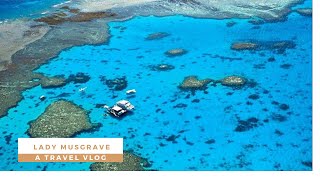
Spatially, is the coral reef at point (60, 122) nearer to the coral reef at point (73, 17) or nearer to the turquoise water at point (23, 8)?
the coral reef at point (73, 17)

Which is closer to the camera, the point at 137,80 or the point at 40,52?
the point at 137,80

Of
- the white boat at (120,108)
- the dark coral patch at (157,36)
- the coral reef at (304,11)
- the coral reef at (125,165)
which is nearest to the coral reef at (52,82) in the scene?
the white boat at (120,108)

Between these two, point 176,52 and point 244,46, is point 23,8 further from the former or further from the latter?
point 244,46

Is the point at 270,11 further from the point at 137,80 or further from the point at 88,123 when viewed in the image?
the point at 88,123

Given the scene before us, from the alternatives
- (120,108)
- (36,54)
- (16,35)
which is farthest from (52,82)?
(16,35)

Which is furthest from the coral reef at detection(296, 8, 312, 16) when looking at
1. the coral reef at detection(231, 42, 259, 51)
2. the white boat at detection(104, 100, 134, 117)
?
the white boat at detection(104, 100, 134, 117)
